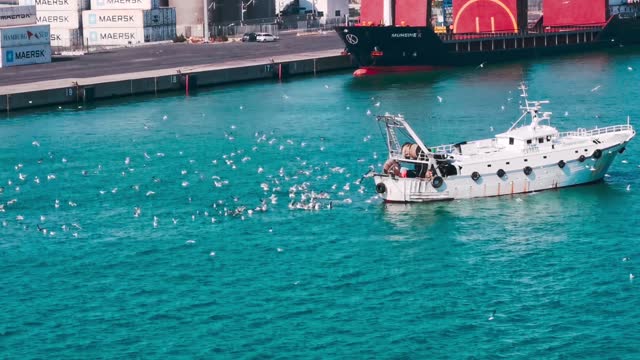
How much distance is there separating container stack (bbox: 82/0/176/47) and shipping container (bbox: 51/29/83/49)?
1141mm

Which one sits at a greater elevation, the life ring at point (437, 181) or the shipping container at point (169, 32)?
the shipping container at point (169, 32)

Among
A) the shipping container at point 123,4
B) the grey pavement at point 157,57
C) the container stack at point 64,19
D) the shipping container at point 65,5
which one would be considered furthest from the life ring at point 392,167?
the shipping container at point 65,5

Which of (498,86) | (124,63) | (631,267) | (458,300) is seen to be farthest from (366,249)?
(124,63)

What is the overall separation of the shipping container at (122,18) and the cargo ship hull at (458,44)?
3285 centimetres

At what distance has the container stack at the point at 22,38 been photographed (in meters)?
130

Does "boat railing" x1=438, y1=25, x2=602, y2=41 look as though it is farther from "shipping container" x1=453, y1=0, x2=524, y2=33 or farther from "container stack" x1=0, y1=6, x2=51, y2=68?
"container stack" x1=0, y1=6, x2=51, y2=68

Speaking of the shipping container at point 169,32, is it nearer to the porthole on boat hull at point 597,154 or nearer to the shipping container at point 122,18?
the shipping container at point 122,18

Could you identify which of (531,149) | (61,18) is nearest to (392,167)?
(531,149)

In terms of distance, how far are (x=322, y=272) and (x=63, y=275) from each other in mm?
12233

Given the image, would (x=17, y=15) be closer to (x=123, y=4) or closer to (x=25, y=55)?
(x=25, y=55)

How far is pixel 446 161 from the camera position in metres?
69.3

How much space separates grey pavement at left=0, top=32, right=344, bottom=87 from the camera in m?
127

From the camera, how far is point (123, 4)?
520ft

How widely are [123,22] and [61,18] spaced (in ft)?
30.1
